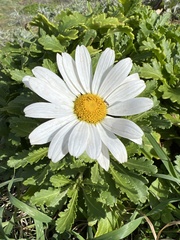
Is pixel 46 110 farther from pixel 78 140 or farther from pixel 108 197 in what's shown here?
pixel 108 197

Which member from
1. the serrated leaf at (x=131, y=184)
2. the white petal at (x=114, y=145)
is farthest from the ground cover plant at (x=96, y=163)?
the white petal at (x=114, y=145)

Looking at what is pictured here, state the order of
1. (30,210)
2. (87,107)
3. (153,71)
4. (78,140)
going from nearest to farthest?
(78,140), (87,107), (30,210), (153,71)

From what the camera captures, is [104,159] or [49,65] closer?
[104,159]

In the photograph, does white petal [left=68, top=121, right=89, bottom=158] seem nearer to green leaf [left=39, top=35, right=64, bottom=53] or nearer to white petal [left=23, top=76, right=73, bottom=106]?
white petal [left=23, top=76, right=73, bottom=106]

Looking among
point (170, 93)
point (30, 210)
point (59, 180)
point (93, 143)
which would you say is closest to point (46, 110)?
point (93, 143)

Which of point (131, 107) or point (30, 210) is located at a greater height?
point (131, 107)

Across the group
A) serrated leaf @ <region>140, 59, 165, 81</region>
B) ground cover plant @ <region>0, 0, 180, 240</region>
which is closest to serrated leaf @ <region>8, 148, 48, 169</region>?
ground cover plant @ <region>0, 0, 180, 240</region>

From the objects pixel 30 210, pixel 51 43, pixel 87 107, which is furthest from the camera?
pixel 51 43
